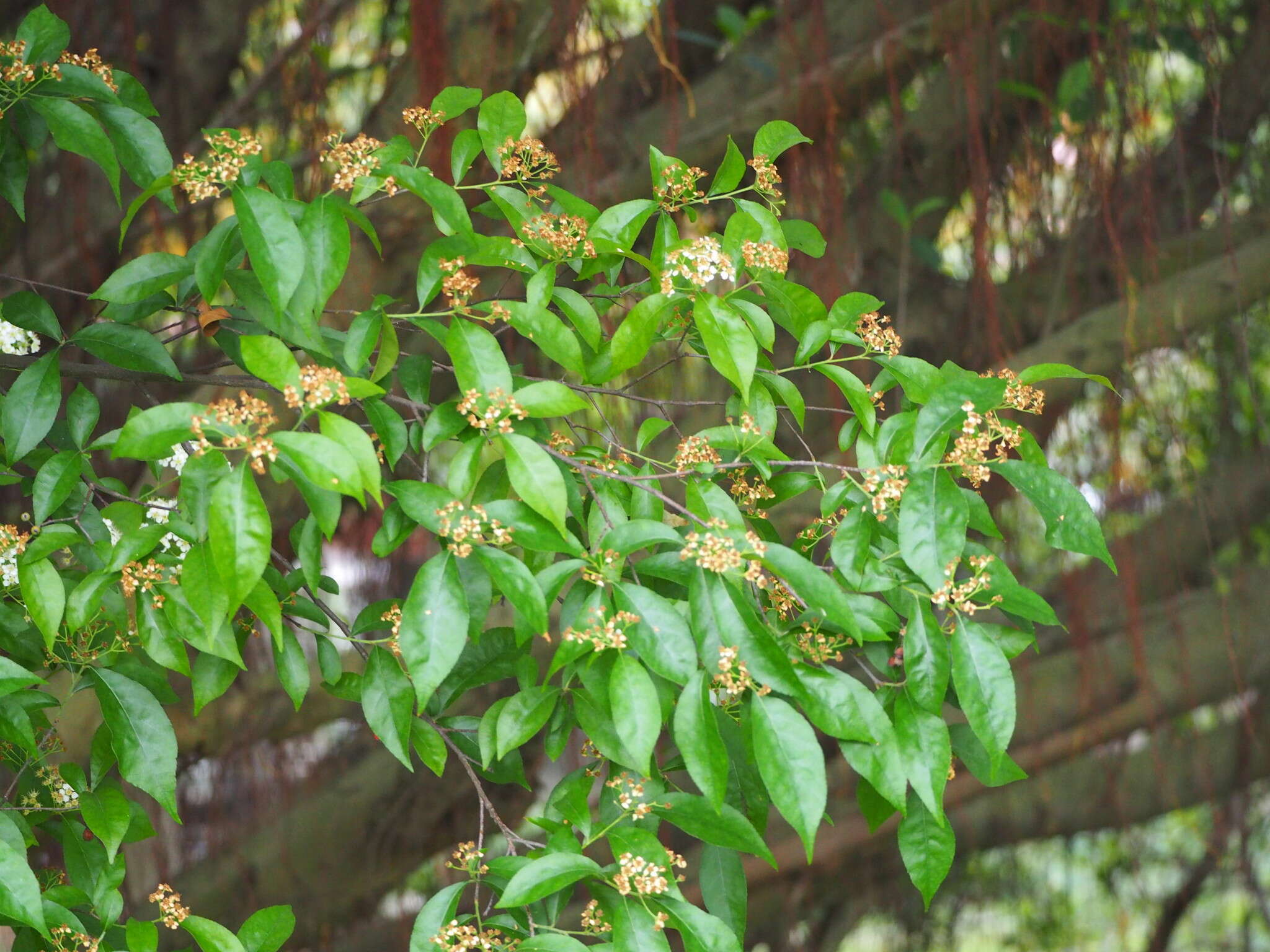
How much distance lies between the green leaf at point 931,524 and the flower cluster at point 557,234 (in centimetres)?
24

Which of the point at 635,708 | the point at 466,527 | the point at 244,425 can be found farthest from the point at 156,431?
the point at 635,708

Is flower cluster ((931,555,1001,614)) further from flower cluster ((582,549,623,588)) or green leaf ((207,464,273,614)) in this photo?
green leaf ((207,464,273,614))

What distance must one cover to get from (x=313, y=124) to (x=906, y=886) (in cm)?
188

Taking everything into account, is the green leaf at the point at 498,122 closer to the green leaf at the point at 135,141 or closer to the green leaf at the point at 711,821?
the green leaf at the point at 135,141

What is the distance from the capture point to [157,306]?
2.40 feet

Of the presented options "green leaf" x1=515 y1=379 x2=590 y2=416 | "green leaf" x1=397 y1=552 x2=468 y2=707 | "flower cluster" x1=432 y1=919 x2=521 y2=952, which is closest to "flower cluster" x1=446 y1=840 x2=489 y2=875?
"flower cluster" x1=432 y1=919 x2=521 y2=952

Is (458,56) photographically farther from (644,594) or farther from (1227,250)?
(644,594)

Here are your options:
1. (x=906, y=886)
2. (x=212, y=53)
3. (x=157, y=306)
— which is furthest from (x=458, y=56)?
(x=906, y=886)

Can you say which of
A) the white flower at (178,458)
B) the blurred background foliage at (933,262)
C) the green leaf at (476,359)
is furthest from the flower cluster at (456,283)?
the blurred background foliage at (933,262)

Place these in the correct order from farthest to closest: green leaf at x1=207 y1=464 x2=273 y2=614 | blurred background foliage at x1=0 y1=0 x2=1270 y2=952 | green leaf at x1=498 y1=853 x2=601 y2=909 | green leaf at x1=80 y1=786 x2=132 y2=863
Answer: blurred background foliage at x1=0 y1=0 x2=1270 y2=952, green leaf at x1=80 y1=786 x2=132 y2=863, green leaf at x1=498 y1=853 x2=601 y2=909, green leaf at x1=207 y1=464 x2=273 y2=614

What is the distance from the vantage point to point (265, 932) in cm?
68

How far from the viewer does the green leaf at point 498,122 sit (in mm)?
710

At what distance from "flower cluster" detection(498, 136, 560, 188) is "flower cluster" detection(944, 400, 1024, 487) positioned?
0.95 feet

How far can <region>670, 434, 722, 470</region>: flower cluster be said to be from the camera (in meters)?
0.65
